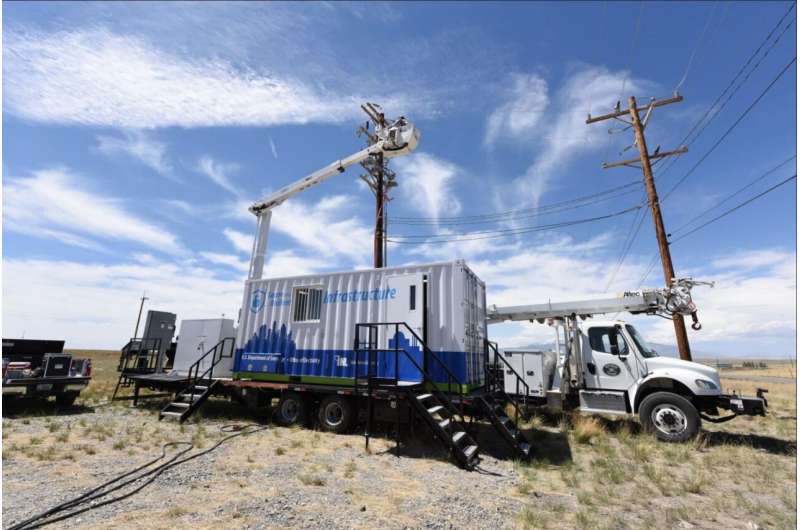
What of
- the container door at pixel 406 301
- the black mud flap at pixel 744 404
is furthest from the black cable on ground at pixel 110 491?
the black mud flap at pixel 744 404

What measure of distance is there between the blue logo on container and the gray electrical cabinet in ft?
19.9

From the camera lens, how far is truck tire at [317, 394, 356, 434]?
31.7 feet

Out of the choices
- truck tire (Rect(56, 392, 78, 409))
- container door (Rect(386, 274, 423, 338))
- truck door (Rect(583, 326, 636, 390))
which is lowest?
truck tire (Rect(56, 392, 78, 409))

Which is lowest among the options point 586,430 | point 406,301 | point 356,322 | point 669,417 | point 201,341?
point 586,430

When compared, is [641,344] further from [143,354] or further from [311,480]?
[143,354]

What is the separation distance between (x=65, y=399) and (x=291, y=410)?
25.0 feet

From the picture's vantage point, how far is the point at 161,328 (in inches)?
645

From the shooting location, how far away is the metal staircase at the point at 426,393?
7.65 metres

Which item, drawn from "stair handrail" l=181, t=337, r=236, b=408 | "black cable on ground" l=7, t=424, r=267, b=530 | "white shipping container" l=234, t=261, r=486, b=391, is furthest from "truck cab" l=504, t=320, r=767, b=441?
"stair handrail" l=181, t=337, r=236, b=408

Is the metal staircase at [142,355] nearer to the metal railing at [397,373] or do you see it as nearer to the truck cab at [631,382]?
the metal railing at [397,373]

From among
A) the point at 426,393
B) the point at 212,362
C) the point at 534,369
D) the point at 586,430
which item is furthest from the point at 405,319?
the point at 212,362

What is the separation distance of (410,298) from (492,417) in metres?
3.32

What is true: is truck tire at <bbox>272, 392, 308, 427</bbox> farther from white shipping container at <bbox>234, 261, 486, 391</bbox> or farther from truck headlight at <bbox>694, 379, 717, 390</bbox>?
truck headlight at <bbox>694, 379, 717, 390</bbox>

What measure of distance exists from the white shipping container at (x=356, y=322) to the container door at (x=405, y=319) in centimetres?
2
